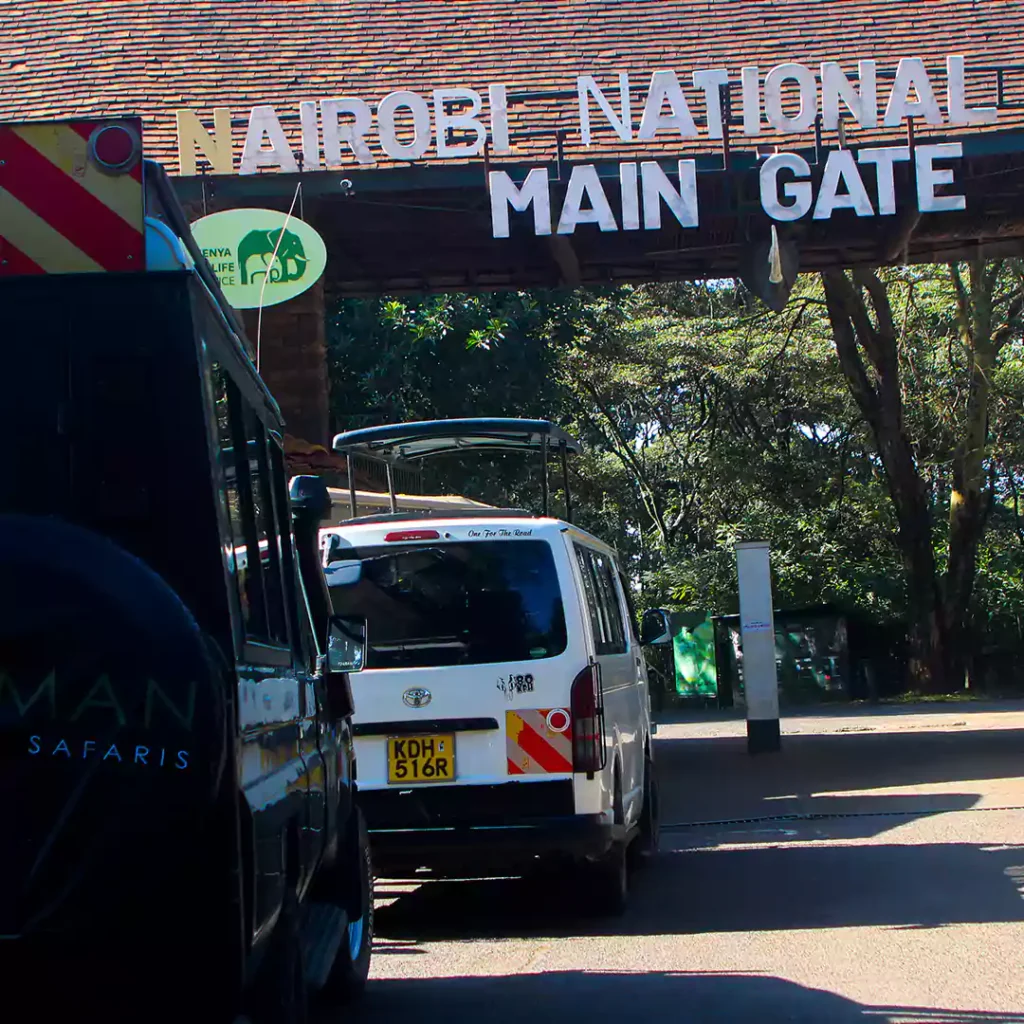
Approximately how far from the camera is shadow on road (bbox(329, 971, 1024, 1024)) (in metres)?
5.70

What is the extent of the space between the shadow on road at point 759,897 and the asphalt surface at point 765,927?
2cm

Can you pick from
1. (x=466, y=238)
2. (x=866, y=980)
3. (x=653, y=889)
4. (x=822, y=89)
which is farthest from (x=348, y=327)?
(x=866, y=980)

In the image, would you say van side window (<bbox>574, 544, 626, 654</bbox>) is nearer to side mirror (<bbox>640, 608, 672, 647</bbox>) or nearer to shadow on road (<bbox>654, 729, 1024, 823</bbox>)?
side mirror (<bbox>640, 608, 672, 647</bbox>)

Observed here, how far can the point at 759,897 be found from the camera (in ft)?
27.9

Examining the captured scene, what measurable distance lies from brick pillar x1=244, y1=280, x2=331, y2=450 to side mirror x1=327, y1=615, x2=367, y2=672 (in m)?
9.44

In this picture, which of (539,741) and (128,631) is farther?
(539,741)

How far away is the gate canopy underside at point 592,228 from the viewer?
14328 mm

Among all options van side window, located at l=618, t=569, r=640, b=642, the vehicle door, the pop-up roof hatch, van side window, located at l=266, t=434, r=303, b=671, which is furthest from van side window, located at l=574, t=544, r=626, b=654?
van side window, located at l=266, t=434, r=303, b=671

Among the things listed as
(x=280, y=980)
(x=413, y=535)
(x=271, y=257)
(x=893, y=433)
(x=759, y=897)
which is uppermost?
(x=271, y=257)

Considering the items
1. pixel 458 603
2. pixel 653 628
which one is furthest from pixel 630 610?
pixel 458 603

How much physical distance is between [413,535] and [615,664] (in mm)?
1543

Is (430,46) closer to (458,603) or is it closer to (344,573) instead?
(458,603)

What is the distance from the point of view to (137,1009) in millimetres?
3178

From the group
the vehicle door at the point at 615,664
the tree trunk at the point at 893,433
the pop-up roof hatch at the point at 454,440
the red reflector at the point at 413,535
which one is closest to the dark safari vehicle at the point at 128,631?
the red reflector at the point at 413,535
